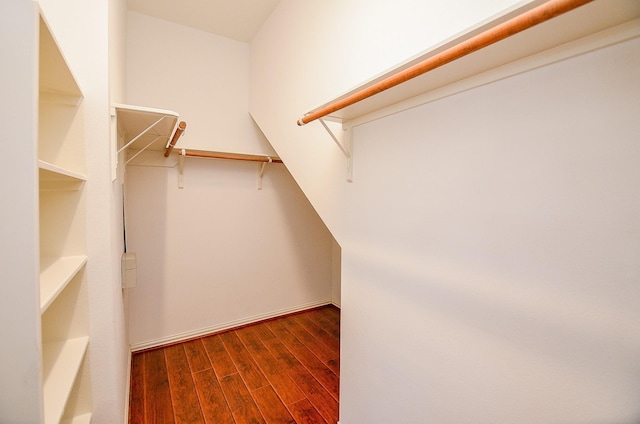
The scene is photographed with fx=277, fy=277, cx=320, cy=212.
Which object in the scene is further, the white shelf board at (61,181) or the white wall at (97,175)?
the white wall at (97,175)

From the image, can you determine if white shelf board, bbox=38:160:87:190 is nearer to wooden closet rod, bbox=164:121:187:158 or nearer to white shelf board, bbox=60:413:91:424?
wooden closet rod, bbox=164:121:187:158

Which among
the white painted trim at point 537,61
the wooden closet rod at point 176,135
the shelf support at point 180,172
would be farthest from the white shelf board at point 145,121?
the white painted trim at point 537,61

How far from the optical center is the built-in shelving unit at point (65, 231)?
0.99 m

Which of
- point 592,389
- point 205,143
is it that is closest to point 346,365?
point 592,389

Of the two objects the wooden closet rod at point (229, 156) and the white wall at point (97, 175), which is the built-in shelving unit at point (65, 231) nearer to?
the white wall at point (97, 175)

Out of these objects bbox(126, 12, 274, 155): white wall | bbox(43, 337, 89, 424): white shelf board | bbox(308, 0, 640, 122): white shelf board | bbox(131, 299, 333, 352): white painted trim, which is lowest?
bbox(131, 299, 333, 352): white painted trim

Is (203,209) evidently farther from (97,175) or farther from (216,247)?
(97,175)

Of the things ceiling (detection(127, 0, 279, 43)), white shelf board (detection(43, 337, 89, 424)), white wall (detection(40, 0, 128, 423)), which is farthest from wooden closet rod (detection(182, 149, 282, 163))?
white shelf board (detection(43, 337, 89, 424))

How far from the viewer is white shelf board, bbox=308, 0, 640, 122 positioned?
592 millimetres

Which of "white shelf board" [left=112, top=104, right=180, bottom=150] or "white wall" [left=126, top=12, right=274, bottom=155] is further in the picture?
"white wall" [left=126, top=12, right=274, bottom=155]

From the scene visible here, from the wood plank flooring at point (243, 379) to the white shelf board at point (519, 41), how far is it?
193 cm

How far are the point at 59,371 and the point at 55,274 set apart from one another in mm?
319

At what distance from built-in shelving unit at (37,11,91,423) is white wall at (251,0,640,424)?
3.83 ft

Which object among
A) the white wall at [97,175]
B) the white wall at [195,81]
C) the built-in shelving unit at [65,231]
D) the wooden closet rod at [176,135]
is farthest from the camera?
the white wall at [195,81]
